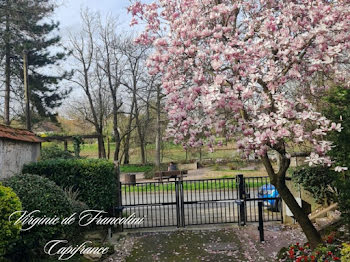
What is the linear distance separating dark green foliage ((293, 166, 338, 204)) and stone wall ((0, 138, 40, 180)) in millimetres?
6617

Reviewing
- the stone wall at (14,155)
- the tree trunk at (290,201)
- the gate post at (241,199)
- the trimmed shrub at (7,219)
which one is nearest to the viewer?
the trimmed shrub at (7,219)

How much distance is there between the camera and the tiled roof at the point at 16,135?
669 centimetres

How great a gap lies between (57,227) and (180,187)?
3.99m

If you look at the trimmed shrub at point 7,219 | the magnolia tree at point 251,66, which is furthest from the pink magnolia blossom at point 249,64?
the trimmed shrub at point 7,219

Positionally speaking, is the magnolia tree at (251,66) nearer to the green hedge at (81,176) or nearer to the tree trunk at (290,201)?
the tree trunk at (290,201)

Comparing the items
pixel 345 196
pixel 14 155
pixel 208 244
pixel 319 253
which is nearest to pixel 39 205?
A: pixel 14 155

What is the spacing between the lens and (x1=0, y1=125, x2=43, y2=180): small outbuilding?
6582 millimetres

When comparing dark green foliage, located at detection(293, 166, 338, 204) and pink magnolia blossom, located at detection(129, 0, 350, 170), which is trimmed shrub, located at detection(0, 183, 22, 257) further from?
dark green foliage, located at detection(293, 166, 338, 204)

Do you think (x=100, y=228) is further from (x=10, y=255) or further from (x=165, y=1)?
(x=165, y=1)

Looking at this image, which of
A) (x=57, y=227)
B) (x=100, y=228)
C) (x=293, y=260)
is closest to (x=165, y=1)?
(x=57, y=227)

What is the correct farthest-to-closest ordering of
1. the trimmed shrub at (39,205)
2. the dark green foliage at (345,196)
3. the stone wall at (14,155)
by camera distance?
the stone wall at (14,155) < the trimmed shrub at (39,205) < the dark green foliage at (345,196)

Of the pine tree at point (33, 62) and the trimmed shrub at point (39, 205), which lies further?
the pine tree at point (33, 62)

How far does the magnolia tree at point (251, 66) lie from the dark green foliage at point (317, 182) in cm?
233

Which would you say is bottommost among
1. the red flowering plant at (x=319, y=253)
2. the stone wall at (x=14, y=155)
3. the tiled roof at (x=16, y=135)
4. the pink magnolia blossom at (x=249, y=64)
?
the red flowering plant at (x=319, y=253)
